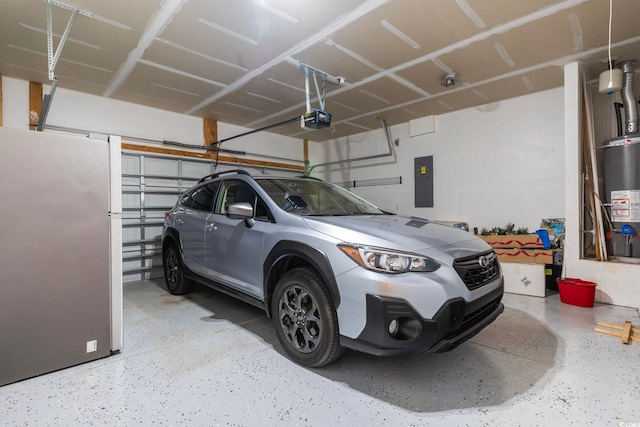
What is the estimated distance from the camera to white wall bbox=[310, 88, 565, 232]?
4668 mm

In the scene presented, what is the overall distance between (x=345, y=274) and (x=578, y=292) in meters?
3.31

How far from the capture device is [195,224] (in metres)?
3.47

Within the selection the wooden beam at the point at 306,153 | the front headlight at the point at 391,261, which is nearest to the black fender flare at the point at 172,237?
the front headlight at the point at 391,261

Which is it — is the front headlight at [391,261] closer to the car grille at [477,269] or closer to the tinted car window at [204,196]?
the car grille at [477,269]

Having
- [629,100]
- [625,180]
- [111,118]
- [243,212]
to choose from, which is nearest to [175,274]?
[243,212]

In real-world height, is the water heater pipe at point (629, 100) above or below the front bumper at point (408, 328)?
above

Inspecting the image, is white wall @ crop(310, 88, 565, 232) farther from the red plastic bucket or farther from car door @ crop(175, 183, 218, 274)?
car door @ crop(175, 183, 218, 274)

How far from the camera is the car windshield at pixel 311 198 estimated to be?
2613 millimetres

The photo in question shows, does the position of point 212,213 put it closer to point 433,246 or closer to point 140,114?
point 433,246

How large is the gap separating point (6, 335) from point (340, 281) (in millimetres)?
2142

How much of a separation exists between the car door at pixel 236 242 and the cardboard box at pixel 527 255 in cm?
358

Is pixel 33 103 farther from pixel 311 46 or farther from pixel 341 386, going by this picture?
pixel 341 386

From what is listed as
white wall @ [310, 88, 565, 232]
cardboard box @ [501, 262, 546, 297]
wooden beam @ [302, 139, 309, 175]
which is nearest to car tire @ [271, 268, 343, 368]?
cardboard box @ [501, 262, 546, 297]

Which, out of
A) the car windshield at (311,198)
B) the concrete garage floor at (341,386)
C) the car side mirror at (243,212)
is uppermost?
the car windshield at (311,198)
